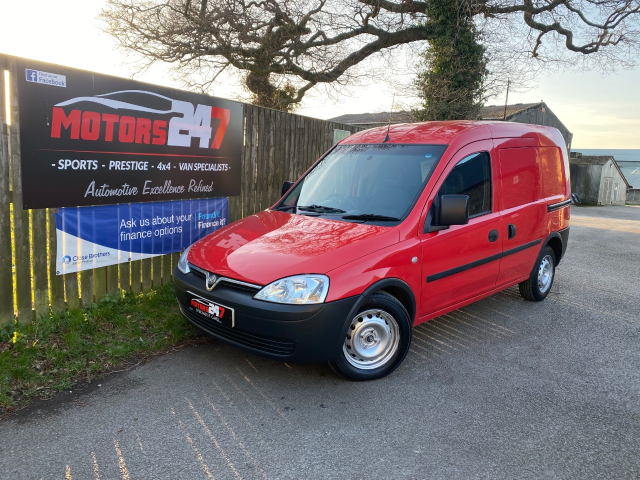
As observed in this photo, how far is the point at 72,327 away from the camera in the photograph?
14.5 ft

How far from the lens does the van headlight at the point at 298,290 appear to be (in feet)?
11.1

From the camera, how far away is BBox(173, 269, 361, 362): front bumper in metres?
3.37

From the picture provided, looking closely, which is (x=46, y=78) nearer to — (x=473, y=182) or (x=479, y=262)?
(x=473, y=182)

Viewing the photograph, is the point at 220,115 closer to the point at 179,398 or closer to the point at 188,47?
the point at 179,398

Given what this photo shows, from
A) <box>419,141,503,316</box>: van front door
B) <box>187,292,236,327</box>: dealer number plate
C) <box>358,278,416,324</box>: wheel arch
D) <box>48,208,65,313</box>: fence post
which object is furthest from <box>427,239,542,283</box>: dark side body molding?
<box>48,208,65,313</box>: fence post

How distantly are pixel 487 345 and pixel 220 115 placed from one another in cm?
436

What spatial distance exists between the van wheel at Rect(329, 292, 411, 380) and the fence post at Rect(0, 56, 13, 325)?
296 centimetres

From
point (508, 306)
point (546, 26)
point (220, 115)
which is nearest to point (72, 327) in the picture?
point (220, 115)

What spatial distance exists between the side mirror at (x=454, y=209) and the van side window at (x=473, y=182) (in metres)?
0.33

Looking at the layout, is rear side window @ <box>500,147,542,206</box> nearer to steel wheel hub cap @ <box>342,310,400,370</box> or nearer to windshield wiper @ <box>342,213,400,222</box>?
windshield wiper @ <box>342,213,400,222</box>

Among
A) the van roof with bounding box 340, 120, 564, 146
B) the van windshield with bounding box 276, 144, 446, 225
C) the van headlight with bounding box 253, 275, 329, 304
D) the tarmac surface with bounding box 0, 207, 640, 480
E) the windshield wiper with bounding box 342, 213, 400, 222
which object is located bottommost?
the tarmac surface with bounding box 0, 207, 640, 480

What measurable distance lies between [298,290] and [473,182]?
232cm

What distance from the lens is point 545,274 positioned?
20.4 feet

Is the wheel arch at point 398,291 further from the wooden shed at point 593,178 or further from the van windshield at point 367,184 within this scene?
the wooden shed at point 593,178
